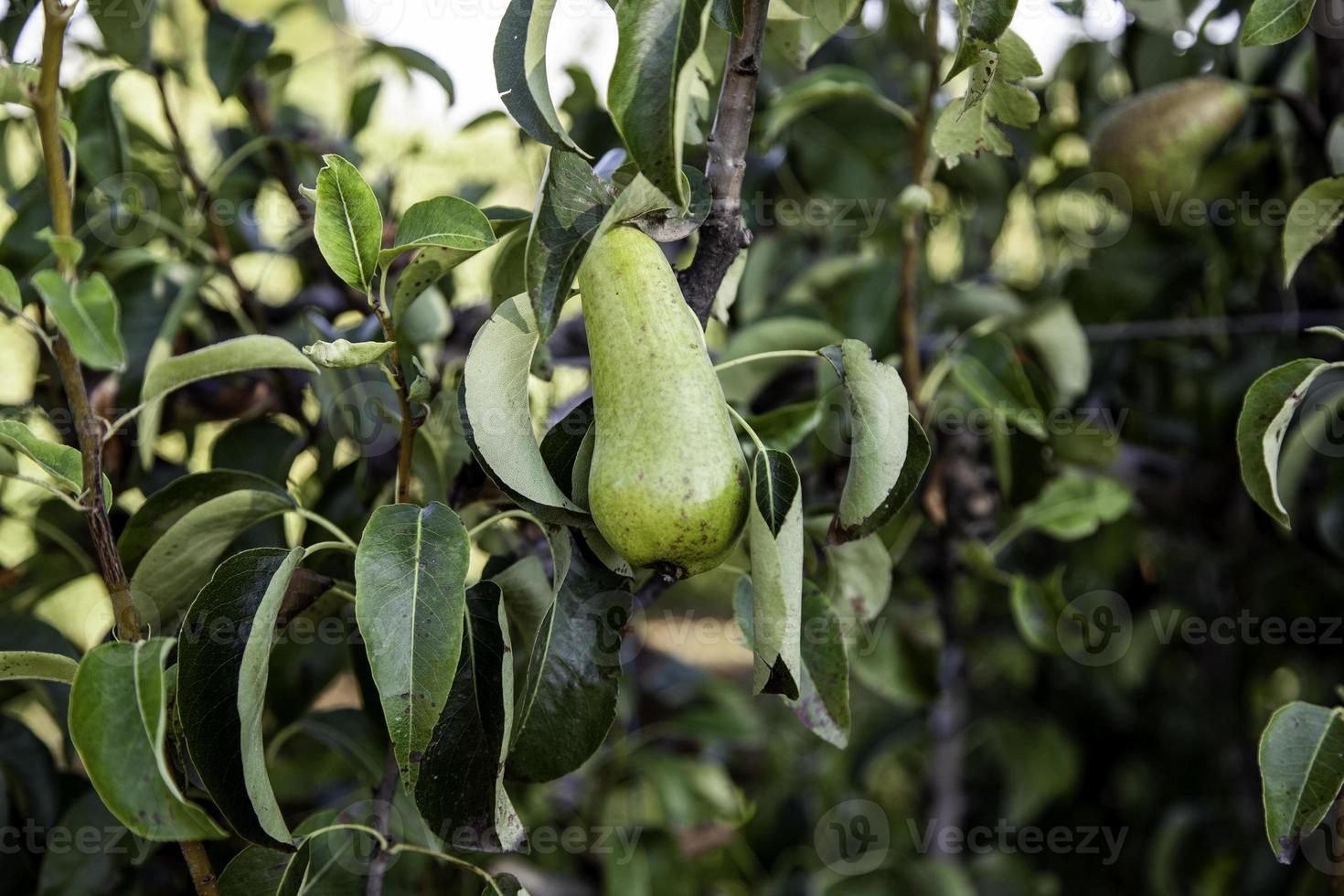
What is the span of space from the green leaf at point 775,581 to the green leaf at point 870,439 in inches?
1.8

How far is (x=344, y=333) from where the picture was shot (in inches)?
35.8

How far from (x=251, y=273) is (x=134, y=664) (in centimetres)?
173

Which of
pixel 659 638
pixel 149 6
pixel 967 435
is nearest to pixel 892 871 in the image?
pixel 967 435

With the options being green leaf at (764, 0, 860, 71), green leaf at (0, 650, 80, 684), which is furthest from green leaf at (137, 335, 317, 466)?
green leaf at (764, 0, 860, 71)

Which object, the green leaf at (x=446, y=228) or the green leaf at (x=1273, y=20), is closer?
the green leaf at (x=446, y=228)

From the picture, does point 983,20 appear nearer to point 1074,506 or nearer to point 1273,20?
point 1273,20

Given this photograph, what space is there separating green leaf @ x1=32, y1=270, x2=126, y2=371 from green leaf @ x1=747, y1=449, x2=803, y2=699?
1.14 ft

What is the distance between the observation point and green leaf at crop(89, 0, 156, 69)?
107cm

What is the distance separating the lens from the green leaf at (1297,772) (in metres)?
0.69

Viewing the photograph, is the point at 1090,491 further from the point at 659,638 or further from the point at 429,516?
the point at 659,638
